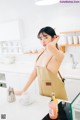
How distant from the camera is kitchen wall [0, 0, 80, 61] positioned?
354 centimetres

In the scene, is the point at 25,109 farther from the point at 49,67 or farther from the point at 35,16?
the point at 35,16

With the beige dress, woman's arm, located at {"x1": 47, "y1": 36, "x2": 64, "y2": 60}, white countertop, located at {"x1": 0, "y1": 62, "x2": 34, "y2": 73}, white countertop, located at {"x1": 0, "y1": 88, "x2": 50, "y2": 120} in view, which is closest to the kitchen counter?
white countertop, located at {"x1": 0, "y1": 62, "x2": 34, "y2": 73}

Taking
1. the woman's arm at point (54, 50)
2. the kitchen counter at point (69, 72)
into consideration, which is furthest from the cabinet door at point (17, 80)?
the woman's arm at point (54, 50)

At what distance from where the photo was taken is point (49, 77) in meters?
2.30

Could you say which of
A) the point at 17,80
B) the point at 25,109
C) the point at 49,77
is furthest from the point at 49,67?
A: the point at 17,80

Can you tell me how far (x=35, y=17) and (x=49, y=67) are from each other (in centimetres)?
193

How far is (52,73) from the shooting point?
7.52ft

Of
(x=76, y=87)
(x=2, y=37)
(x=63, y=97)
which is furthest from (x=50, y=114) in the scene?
(x=2, y=37)

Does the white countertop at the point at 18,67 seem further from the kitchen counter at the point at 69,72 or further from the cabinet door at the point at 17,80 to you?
the kitchen counter at the point at 69,72

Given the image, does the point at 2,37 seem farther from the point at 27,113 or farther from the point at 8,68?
the point at 27,113

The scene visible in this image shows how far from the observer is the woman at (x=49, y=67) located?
88.4 inches

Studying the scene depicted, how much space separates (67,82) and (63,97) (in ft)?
2.94

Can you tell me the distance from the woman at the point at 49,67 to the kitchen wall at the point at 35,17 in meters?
1.32

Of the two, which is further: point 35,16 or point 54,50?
point 35,16
